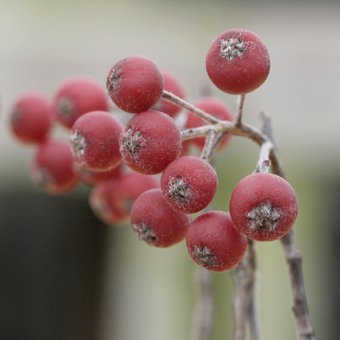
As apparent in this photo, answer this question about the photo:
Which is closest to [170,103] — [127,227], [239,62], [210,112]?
[210,112]

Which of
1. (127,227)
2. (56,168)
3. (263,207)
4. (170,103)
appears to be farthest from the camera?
(127,227)

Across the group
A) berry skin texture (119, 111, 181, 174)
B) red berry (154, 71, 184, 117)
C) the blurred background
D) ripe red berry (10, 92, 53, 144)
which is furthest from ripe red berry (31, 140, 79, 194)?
the blurred background

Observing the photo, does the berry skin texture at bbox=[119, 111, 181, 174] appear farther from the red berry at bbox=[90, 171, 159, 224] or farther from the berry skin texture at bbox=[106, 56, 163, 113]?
the red berry at bbox=[90, 171, 159, 224]

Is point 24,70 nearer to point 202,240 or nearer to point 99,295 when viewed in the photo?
point 99,295

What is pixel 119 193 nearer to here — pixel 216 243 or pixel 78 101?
pixel 78 101

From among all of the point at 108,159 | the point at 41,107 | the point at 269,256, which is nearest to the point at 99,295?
the point at 269,256

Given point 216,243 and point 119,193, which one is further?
point 119,193

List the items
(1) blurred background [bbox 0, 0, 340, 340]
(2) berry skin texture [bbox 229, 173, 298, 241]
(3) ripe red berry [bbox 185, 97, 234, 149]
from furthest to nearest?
(1) blurred background [bbox 0, 0, 340, 340] < (3) ripe red berry [bbox 185, 97, 234, 149] < (2) berry skin texture [bbox 229, 173, 298, 241]
